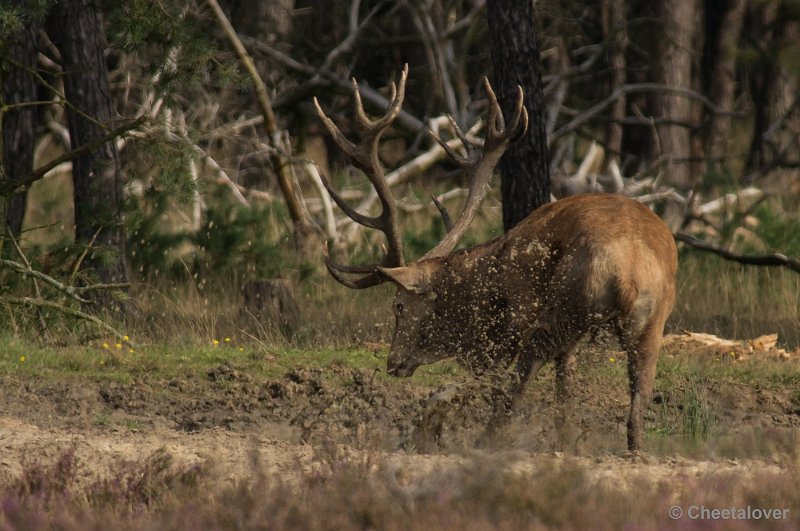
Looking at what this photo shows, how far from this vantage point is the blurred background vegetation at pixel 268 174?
1028 centimetres

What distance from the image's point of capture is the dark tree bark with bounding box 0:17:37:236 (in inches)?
437

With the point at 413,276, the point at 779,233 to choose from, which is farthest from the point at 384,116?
the point at 779,233

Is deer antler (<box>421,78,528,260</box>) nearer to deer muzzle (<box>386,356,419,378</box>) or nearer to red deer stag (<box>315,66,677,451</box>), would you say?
red deer stag (<box>315,66,677,451</box>)

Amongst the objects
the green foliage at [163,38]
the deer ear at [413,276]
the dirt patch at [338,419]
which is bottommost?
the dirt patch at [338,419]

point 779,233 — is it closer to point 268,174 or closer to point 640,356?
point 640,356

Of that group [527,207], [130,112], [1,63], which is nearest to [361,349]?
[527,207]

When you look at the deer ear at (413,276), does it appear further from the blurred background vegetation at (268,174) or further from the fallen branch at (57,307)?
the fallen branch at (57,307)

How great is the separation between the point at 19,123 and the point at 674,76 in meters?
10.5

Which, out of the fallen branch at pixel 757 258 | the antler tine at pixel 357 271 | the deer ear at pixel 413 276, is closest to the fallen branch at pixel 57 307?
the antler tine at pixel 357 271

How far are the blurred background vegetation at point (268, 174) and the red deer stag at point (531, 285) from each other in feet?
4.91

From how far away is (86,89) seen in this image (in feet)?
36.0

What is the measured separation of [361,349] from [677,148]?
384 inches

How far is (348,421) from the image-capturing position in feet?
26.7

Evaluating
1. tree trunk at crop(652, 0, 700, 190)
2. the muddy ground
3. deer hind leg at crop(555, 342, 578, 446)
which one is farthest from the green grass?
tree trunk at crop(652, 0, 700, 190)
